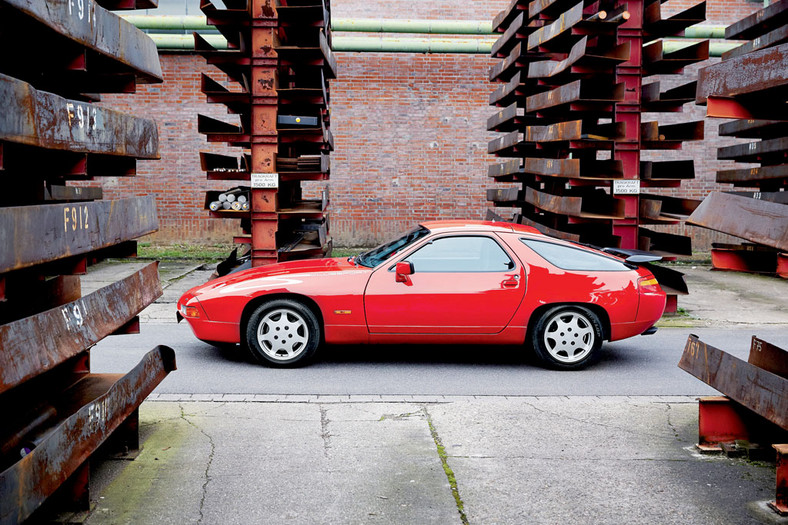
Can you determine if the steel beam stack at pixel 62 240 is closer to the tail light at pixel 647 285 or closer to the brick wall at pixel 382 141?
the tail light at pixel 647 285

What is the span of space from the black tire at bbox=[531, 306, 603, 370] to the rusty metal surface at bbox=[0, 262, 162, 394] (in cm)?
387

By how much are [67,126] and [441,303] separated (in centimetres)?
439

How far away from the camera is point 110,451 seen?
4.92m

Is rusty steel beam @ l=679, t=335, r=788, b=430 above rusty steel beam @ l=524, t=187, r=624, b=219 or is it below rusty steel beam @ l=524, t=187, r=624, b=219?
below

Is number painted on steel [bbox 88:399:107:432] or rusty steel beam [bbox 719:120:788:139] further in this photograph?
rusty steel beam [bbox 719:120:788:139]

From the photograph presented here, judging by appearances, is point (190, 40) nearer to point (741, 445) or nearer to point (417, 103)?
point (417, 103)

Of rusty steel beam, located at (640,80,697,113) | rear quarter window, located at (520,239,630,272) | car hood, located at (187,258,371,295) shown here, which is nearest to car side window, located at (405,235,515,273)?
rear quarter window, located at (520,239,630,272)

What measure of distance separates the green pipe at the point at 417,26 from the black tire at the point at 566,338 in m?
11.1

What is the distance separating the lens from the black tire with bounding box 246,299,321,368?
734 centimetres

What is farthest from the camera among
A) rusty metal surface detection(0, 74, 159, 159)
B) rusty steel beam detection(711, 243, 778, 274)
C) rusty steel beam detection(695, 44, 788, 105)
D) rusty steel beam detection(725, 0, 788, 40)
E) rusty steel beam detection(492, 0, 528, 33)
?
rusty steel beam detection(492, 0, 528, 33)

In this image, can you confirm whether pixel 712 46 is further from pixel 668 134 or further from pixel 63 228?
pixel 63 228

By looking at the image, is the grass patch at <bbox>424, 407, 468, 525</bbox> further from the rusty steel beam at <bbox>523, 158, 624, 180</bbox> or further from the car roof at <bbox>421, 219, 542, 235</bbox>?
the rusty steel beam at <bbox>523, 158, 624, 180</bbox>

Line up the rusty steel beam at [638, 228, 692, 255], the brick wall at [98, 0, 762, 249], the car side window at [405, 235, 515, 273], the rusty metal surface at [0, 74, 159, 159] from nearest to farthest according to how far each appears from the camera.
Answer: the rusty metal surface at [0, 74, 159, 159] < the car side window at [405, 235, 515, 273] < the rusty steel beam at [638, 228, 692, 255] < the brick wall at [98, 0, 762, 249]

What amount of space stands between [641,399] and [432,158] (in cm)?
1187
